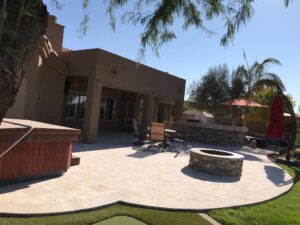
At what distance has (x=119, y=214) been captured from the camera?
17.9 ft

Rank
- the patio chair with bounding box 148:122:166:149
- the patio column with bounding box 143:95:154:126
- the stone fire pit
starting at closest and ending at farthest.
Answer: the stone fire pit
the patio chair with bounding box 148:122:166:149
the patio column with bounding box 143:95:154:126

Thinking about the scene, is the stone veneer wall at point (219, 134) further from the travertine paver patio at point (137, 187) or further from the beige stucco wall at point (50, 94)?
the beige stucco wall at point (50, 94)

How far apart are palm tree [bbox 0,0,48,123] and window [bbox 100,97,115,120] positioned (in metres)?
18.5

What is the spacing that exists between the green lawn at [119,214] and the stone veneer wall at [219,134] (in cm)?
1386

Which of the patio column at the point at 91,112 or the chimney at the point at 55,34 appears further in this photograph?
the chimney at the point at 55,34

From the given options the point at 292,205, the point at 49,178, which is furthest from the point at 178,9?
the point at 292,205

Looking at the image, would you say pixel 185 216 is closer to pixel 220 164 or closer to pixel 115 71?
pixel 220 164

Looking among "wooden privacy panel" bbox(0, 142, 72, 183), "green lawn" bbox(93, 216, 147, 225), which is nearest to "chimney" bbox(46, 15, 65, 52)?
"wooden privacy panel" bbox(0, 142, 72, 183)

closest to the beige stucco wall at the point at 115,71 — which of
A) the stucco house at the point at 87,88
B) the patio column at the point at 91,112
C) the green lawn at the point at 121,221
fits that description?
the stucco house at the point at 87,88

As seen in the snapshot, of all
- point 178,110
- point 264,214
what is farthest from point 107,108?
point 264,214

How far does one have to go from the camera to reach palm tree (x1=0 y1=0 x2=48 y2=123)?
219 centimetres

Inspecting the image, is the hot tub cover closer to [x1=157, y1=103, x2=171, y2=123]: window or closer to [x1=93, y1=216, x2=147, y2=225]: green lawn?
[x1=93, y1=216, x2=147, y2=225]: green lawn

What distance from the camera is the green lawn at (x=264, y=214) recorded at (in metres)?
5.86

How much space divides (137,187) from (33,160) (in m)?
2.51
